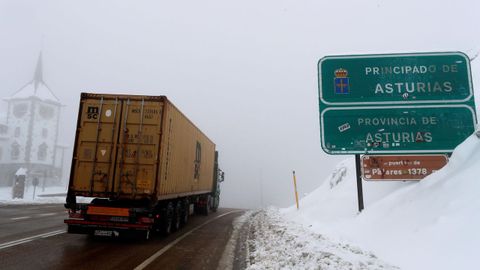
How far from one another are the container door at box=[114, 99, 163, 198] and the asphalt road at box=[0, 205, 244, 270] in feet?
5.07

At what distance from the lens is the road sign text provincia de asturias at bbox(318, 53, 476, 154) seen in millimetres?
9297

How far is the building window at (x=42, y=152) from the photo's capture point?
230 ft

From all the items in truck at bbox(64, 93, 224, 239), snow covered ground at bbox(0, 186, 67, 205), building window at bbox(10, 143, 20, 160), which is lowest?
snow covered ground at bbox(0, 186, 67, 205)

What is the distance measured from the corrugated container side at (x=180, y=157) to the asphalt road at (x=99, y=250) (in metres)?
1.60

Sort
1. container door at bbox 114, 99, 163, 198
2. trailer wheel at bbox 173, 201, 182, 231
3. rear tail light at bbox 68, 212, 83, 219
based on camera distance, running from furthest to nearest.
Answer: trailer wheel at bbox 173, 201, 182, 231 < container door at bbox 114, 99, 163, 198 < rear tail light at bbox 68, 212, 83, 219

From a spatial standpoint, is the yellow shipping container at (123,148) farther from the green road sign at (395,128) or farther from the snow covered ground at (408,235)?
the green road sign at (395,128)

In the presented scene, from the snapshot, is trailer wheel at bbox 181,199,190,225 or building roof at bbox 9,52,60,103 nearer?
trailer wheel at bbox 181,199,190,225

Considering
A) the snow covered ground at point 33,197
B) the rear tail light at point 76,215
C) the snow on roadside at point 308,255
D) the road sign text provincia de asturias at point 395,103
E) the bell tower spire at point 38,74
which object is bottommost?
the snow covered ground at point 33,197

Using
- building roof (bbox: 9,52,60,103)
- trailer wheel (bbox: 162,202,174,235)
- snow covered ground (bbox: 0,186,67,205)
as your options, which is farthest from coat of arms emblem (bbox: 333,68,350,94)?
building roof (bbox: 9,52,60,103)

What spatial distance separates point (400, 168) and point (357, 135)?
1.48 m

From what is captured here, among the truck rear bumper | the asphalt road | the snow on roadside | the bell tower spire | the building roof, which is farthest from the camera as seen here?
the bell tower spire

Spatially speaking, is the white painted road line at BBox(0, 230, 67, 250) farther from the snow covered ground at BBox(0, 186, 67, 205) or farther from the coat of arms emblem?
the snow covered ground at BBox(0, 186, 67, 205)

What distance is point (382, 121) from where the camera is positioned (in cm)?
961

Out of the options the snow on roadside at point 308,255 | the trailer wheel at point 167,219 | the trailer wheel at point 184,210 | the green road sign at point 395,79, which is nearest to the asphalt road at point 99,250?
the trailer wheel at point 167,219
